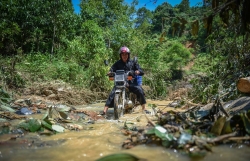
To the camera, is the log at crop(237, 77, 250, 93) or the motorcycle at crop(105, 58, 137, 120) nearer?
the log at crop(237, 77, 250, 93)

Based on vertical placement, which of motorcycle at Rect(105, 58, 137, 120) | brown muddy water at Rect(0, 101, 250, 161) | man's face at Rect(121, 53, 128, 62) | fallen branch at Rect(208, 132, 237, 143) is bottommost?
brown muddy water at Rect(0, 101, 250, 161)

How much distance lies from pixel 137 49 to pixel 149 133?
12522mm

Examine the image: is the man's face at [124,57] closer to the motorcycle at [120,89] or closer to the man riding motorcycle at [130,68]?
the man riding motorcycle at [130,68]

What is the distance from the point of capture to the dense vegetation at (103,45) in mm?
2604

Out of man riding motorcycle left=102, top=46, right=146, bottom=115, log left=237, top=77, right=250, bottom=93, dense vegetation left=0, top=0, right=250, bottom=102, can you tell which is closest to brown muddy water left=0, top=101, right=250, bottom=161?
dense vegetation left=0, top=0, right=250, bottom=102

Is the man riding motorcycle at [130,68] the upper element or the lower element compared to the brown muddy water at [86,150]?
upper

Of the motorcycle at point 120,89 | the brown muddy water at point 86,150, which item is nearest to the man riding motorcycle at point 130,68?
the motorcycle at point 120,89

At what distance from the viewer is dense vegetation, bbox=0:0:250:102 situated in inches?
103

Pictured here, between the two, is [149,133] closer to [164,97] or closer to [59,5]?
[164,97]

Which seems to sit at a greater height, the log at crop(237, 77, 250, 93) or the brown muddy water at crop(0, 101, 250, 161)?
the log at crop(237, 77, 250, 93)

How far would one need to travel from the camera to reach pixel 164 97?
328 inches

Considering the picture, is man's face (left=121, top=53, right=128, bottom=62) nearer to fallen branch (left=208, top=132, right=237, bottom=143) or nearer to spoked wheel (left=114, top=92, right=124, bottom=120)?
spoked wheel (left=114, top=92, right=124, bottom=120)

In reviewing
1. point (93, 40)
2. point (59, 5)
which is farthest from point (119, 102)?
point (59, 5)

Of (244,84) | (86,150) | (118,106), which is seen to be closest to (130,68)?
(118,106)
